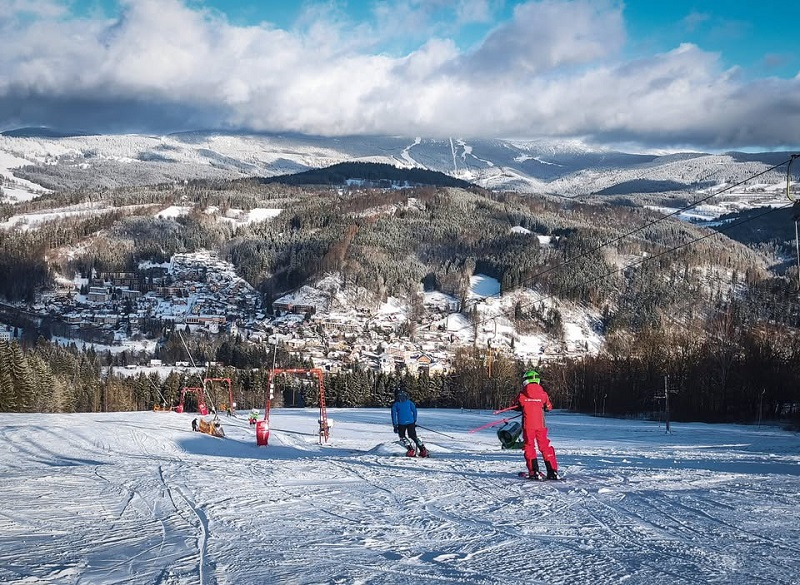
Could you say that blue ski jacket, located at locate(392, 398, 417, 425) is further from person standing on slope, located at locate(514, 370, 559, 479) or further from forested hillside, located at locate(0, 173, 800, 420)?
forested hillside, located at locate(0, 173, 800, 420)

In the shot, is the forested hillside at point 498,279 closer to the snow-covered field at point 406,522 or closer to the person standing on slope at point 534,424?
the snow-covered field at point 406,522

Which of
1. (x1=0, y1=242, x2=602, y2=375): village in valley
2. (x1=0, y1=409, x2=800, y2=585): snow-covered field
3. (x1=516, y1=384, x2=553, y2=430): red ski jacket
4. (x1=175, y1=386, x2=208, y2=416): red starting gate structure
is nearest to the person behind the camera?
(x1=0, y1=409, x2=800, y2=585): snow-covered field

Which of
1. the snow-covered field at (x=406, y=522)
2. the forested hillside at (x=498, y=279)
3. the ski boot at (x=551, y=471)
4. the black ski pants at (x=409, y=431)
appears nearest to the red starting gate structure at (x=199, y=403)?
the forested hillside at (x=498, y=279)

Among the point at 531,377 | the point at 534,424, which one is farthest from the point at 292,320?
the point at 534,424

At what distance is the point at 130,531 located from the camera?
652 cm

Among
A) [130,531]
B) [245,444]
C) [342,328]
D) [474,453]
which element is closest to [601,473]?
[474,453]

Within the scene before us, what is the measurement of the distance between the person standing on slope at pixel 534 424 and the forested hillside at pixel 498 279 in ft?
96.7

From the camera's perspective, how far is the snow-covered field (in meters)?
5.12

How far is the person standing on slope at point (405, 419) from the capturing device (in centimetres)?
1326

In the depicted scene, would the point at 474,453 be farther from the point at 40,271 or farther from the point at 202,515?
the point at 40,271

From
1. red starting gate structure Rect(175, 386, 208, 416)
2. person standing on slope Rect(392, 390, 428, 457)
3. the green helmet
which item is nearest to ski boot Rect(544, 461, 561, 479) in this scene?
the green helmet

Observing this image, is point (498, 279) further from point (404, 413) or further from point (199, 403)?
point (404, 413)

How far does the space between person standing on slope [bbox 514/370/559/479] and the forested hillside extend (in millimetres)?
29471

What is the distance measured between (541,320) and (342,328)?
40147mm
